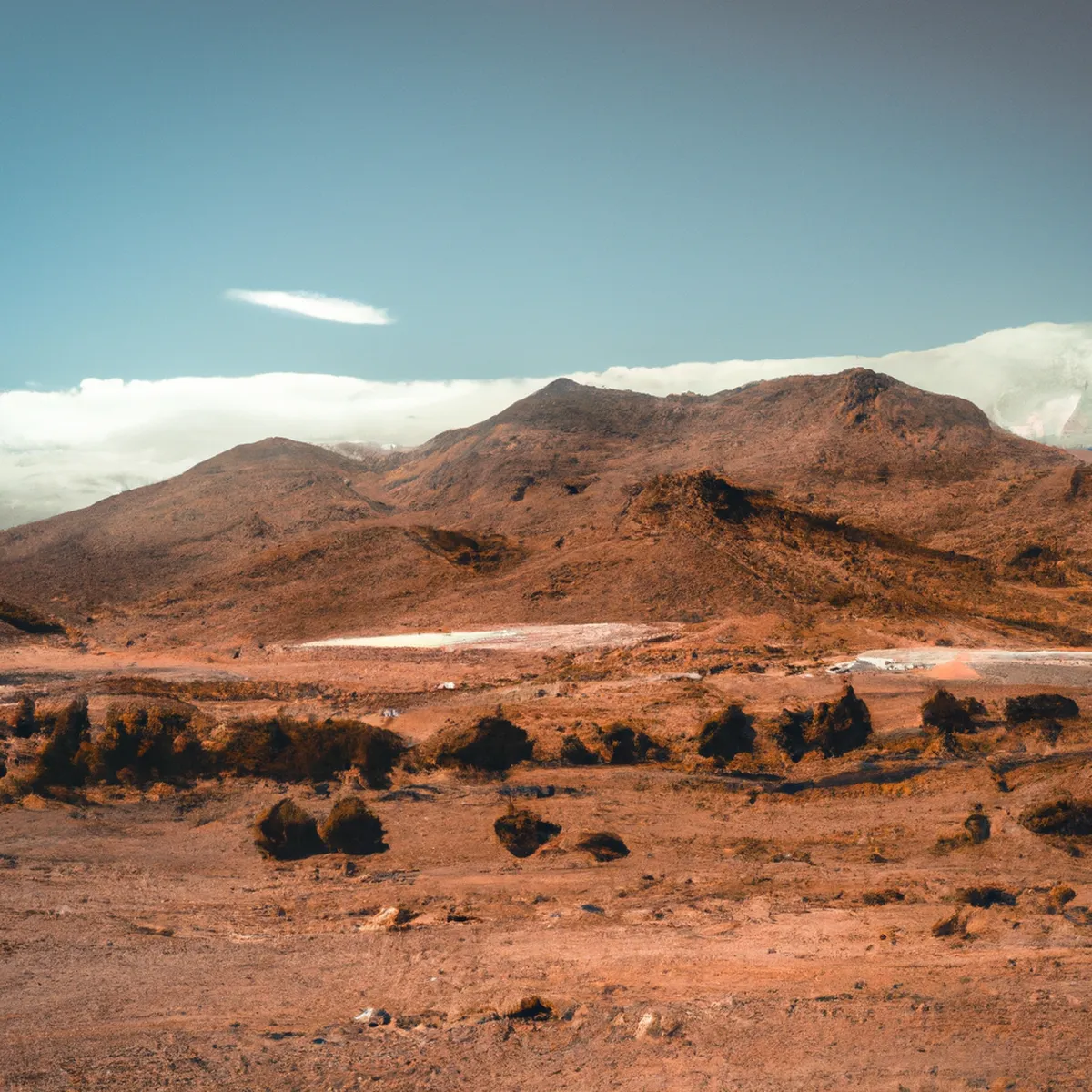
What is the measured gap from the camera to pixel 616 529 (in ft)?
160

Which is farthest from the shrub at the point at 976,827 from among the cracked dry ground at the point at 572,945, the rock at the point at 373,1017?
the rock at the point at 373,1017

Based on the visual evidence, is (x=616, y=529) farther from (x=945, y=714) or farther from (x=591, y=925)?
(x=591, y=925)

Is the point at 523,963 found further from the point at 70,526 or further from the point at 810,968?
the point at 70,526

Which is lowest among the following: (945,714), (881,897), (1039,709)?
(881,897)

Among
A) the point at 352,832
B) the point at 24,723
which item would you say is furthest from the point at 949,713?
the point at 24,723

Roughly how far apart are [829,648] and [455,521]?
4891 centimetres

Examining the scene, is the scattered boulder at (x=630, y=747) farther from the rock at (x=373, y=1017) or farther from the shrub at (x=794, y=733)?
the rock at (x=373, y=1017)

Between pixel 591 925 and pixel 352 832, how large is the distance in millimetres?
5503

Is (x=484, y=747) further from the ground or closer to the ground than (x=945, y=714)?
closer to the ground

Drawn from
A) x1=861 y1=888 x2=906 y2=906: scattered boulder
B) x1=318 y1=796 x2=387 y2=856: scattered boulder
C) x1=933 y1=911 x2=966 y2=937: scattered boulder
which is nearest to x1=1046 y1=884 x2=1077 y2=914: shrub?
x1=933 y1=911 x2=966 y2=937: scattered boulder

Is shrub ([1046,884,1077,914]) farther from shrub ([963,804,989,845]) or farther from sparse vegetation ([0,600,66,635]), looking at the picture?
sparse vegetation ([0,600,66,635])

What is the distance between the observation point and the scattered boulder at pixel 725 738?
20.1m

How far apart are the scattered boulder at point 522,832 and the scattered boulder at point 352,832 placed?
2074 millimetres

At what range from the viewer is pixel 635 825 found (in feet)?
53.9
